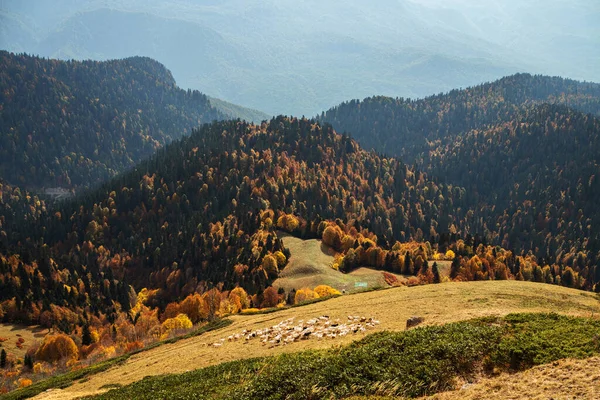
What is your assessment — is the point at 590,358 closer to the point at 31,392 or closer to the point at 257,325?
the point at 257,325

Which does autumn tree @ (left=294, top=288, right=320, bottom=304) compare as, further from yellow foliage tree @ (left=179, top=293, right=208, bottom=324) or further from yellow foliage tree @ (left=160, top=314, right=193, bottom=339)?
yellow foliage tree @ (left=160, top=314, right=193, bottom=339)

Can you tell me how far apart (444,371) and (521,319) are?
16.7m

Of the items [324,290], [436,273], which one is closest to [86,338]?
[324,290]

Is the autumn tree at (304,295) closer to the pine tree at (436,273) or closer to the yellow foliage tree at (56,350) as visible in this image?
the pine tree at (436,273)

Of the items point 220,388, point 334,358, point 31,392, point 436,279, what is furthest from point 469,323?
point 436,279

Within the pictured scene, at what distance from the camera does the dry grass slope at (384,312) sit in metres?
71.2

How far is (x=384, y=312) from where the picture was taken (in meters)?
81.2

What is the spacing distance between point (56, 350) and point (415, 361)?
493 feet

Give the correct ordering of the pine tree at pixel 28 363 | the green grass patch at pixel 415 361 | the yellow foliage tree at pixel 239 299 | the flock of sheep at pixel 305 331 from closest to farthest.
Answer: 1. the green grass patch at pixel 415 361
2. the flock of sheep at pixel 305 331
3. the pine tree at pixel 28 363
4. the yellow foliage tree at pixel 239 299

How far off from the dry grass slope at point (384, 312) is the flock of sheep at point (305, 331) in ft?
6.52

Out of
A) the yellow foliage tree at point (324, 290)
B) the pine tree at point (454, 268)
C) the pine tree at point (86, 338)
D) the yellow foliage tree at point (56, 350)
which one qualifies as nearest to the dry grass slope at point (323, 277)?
the yellow foliage tree at point (324, 290)

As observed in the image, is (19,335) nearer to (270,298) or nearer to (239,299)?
(239,299)

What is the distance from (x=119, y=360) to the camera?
93.7 metres

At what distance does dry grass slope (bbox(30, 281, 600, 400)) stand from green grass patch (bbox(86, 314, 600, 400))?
36.8 feet
